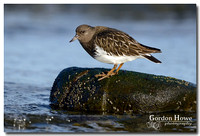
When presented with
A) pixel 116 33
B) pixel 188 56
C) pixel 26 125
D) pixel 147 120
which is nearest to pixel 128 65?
pixel 188 56

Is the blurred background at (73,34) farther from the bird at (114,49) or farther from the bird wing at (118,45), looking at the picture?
the bird wing at (118,45)

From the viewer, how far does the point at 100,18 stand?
18203 millimetres

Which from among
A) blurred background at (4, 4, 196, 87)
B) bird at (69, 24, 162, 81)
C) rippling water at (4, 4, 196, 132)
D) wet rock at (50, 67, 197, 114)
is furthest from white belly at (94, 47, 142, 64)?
blurred background at (4, 4, 196, 87)

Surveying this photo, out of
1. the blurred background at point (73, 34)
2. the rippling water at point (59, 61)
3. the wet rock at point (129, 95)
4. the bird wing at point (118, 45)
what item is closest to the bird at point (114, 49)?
the bird wing at point (118, 45)

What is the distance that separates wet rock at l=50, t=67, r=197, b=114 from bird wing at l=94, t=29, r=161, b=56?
0.53 m

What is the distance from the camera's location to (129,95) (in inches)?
284

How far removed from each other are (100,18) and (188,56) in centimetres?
703

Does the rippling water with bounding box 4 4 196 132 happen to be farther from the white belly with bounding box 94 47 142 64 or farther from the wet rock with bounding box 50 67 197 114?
the white belly with bounding box 94 47 142 64

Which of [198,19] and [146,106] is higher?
[198,19]

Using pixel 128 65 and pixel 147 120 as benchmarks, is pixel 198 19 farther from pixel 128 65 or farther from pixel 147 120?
pixel 128 65

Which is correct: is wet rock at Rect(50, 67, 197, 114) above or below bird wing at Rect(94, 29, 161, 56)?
below

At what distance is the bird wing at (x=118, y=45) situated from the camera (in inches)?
292

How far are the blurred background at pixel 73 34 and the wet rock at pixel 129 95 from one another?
2490 mm

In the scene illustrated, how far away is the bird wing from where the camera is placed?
7426mm
